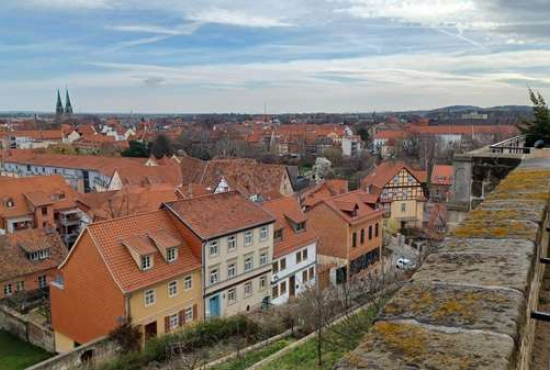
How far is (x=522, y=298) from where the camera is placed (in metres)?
1.93

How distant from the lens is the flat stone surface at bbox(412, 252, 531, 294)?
2.12m

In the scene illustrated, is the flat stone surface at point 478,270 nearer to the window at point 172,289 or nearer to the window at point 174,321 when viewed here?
the window at point 172,289

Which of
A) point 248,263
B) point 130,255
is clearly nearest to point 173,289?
point 130,255

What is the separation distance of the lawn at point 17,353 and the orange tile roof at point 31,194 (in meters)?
18.5

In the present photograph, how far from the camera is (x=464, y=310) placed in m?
1.89

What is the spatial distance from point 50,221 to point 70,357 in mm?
25039

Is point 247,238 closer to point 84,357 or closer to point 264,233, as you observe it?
point 264,233

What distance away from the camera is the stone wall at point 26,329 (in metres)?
20.4

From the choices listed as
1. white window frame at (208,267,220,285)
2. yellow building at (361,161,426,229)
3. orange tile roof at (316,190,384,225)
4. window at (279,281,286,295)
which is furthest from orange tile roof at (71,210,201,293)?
yellow building at (361,161,426,229)

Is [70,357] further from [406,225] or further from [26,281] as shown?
[406,225]

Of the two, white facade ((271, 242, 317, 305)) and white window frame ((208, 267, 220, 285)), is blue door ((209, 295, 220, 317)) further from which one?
white facade ((271, 242, 317, 305))

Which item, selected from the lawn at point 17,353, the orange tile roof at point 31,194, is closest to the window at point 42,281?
the lawn at point 17,353

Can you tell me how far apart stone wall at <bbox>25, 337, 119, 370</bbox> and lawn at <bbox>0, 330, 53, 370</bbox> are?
4025 mm

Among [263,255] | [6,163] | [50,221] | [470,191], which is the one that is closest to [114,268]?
[263,255]
